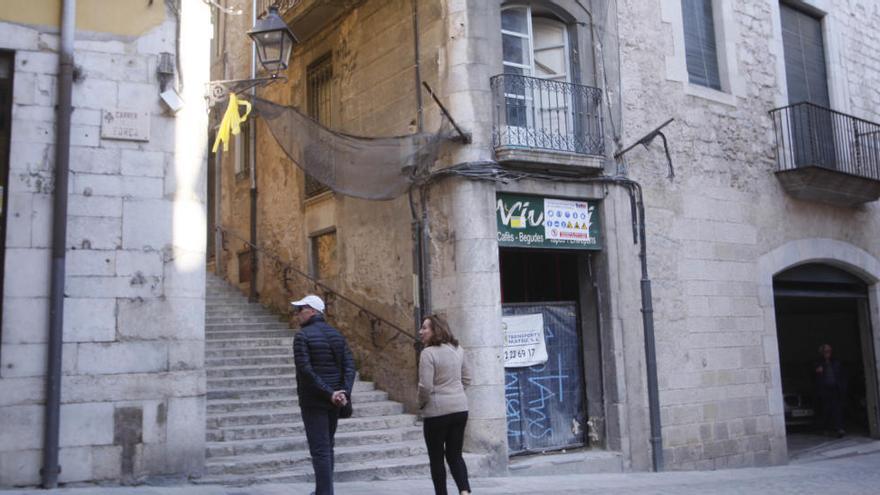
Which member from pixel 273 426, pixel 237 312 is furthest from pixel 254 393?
pixel 237 312

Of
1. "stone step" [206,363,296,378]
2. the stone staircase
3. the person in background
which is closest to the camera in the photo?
the stone staircase

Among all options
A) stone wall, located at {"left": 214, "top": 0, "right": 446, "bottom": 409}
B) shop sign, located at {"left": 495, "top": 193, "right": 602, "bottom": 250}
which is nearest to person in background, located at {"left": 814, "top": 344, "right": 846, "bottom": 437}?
shop sign, located at {"left": 495, "top": 193, "right": 602, "bottom": 250}

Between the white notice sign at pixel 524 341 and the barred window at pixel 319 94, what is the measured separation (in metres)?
4.11

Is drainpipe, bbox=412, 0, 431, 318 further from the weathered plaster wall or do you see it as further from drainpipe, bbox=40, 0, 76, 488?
drainpipe, bbox=40, 0, 76, 488

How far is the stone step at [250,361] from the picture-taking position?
10.7 metres

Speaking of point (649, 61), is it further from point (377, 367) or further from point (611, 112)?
point (377, 367)

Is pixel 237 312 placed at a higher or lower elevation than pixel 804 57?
lower

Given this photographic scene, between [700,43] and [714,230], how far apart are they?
295cm

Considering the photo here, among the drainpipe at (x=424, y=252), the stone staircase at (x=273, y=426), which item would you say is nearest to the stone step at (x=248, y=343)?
the stone staircase at (x=273, y=426)

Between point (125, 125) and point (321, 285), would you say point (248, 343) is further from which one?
point (125, 125)

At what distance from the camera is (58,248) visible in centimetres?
730

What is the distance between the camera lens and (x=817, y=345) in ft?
55.8

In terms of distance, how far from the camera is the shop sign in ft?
33.1

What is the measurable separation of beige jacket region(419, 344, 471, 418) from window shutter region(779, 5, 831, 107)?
983 cm
